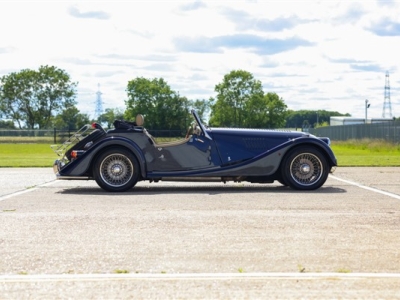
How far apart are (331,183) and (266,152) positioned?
2125 mm

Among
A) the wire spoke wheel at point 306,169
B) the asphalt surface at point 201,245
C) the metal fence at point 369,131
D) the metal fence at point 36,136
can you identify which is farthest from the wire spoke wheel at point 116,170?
the metal fence at point 36,136

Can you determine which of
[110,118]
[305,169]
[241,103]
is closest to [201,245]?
[305,169]

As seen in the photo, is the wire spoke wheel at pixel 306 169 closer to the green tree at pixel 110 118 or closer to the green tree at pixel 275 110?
the green tree at pixel 110 118

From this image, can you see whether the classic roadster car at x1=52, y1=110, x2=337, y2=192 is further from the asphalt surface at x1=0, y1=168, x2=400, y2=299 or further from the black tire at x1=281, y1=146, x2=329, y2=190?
the asphalt surface at x1=0, y1=168, x2=400, y2=299

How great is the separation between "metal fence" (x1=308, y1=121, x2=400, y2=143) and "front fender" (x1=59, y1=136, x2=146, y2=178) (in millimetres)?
36978

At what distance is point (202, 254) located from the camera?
6719 millimetres

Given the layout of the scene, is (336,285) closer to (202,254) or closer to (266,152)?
(202,254)

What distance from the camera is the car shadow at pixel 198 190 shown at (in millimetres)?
13118

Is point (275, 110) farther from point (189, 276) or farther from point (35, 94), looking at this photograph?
point (189, 276)

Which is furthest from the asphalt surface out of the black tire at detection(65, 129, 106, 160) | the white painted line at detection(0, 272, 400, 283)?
the black tire at detection(65, 129, 106, 160)

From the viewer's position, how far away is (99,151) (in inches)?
528

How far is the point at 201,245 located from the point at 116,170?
641cm

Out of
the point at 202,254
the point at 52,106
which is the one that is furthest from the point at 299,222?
the point at 52,106

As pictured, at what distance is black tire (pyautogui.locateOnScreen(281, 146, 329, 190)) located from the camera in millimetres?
13508
